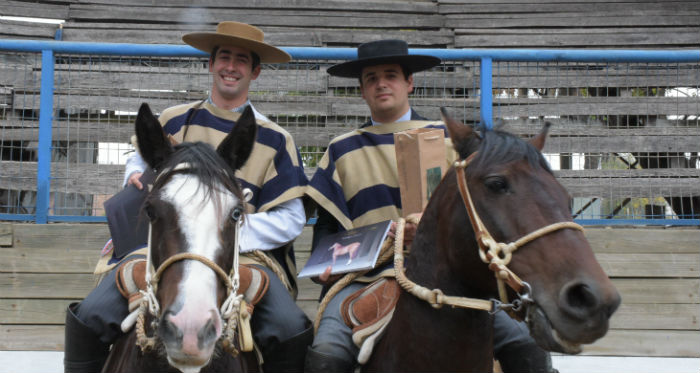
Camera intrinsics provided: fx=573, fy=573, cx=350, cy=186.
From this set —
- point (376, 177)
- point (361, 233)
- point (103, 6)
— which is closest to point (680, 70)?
point (376, 177)

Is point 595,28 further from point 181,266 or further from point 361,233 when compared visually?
point 181,266

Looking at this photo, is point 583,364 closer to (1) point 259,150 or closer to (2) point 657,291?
(2) point 657,291

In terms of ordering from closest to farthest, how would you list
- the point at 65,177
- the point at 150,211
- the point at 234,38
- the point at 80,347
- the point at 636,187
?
the point at 150,211 < the point at 80,347 < the point at 234,38 < the point at 65,177 < the point at 636,187

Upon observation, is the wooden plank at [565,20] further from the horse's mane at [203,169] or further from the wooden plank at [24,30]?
the horse's mane at [203,169]

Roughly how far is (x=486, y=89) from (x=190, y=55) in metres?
2.46

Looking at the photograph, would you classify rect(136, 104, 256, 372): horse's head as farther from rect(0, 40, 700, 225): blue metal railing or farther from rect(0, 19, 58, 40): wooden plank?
rect(0, 19, 58, 40): wooden plank

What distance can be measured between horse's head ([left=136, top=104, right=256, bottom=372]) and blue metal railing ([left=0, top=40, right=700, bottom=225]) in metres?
2.42

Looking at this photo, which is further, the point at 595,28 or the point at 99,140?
the point at 595,28

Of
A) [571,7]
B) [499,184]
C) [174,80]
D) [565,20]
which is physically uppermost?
[571,7]

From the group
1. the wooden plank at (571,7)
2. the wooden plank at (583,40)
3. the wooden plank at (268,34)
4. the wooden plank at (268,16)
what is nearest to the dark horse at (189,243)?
the wooden plank at (268,34)

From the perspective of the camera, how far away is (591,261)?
1.80m

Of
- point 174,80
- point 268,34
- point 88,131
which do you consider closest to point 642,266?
point 174,80

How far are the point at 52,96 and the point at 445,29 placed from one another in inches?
240

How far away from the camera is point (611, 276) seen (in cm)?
449
